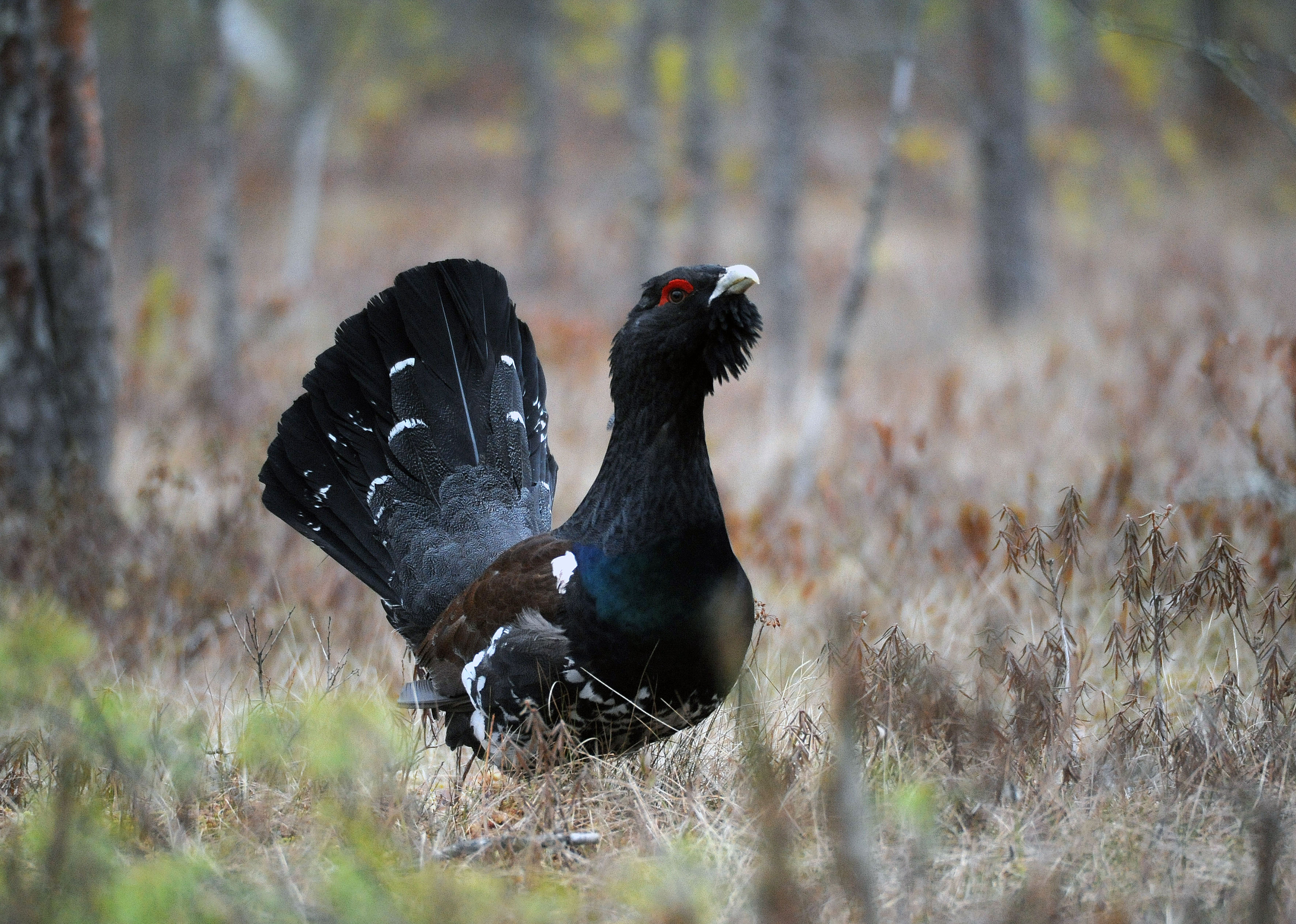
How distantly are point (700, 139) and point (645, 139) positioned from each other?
3.47 meters

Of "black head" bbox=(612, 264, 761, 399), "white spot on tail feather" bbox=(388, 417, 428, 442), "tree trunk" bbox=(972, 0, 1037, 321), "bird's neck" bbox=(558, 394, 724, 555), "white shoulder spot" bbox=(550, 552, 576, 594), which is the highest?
"tree trunk" bbox=(972, 0, 1037, 321)

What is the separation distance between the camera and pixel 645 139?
38.3 ft

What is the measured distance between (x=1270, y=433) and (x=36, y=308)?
6.61 metres

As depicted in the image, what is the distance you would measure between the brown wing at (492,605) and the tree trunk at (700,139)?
38.7 ft

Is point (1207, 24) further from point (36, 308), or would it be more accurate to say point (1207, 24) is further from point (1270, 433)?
point (36, 308)

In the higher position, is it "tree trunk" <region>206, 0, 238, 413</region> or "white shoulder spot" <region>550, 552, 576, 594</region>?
"tree trunk" <region>206, 0, 238, 413</region>

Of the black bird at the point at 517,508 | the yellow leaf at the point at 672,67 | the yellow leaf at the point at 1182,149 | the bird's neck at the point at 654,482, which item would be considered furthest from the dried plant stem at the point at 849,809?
the yellow leaf at the point at 1182,149

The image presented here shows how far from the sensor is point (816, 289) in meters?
17.2

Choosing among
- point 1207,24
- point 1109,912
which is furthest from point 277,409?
point 1207,24

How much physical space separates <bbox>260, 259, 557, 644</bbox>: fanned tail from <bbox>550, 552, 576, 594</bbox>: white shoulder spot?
33.3 inches

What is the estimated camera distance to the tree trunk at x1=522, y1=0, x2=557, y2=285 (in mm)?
18453

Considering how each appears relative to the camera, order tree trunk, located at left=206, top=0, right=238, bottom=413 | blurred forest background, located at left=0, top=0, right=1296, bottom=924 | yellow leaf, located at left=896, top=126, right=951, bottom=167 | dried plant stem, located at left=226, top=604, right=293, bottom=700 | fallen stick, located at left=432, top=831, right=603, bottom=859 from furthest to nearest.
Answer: yellow leaf, located at left=896, top=126, right=951, bottom=167 → tree trunk, located at left=206, top=0, right=238, bottom=413 → dried plant stem, located at left=226, top=604, right=293, bottom=700 → fallen stick, located at left=432, top=831, right=603, bottom=859 → blurred forest background, located at left=0, top=0, right=1296, bottom=924

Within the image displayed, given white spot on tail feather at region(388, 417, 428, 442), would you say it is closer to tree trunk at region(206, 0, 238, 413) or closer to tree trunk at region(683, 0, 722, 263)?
tree trunk at region(206, 0, 238, 413)

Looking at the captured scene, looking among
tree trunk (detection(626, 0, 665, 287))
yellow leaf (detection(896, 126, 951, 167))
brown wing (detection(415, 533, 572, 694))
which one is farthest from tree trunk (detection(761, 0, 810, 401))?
yellow leaf (detection(896, 126, 951, 167))
